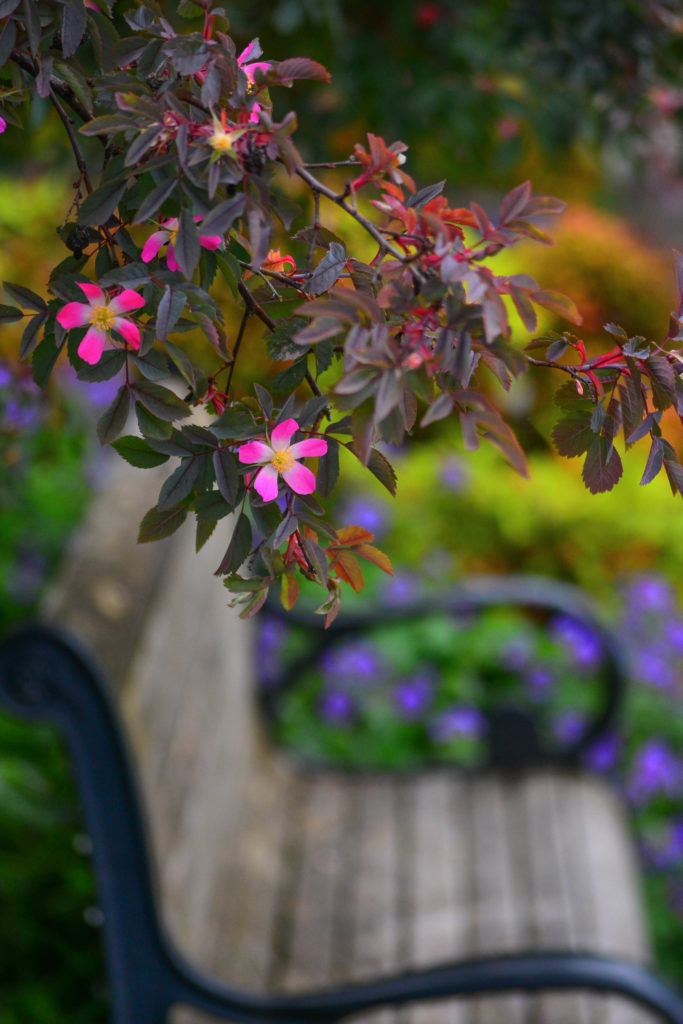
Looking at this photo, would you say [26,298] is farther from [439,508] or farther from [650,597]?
[439,508]

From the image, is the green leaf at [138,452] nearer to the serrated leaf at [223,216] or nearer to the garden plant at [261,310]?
the garden plant at [261,310]

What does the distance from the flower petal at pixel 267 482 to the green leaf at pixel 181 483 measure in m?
0.04

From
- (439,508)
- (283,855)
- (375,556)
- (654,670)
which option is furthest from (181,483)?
(439,508)

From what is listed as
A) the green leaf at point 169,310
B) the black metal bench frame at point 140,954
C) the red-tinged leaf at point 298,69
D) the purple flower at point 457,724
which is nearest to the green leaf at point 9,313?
the green leaf at point 169,310

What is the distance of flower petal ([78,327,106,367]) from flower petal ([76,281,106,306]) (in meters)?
0.02

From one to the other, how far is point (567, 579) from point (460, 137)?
2.45 meters

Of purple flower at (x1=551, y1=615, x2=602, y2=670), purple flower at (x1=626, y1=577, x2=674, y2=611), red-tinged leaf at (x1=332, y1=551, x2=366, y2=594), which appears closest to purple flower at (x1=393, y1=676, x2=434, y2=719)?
purple flower at (x1=551, y1=615, x2=602, y2=670)

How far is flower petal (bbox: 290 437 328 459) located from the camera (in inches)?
24.1

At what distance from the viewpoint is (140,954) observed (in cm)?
129

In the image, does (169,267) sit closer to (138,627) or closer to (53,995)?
(138,627)

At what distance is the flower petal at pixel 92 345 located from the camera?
603 mm

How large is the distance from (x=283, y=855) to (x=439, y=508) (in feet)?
7.59

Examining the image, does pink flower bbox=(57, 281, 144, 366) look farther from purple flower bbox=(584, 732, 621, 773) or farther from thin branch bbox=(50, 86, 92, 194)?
purple flower bbox=(584, 732, 621, 773)

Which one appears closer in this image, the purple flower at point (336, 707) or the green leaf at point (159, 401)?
the green leaf at point (159, 401)
